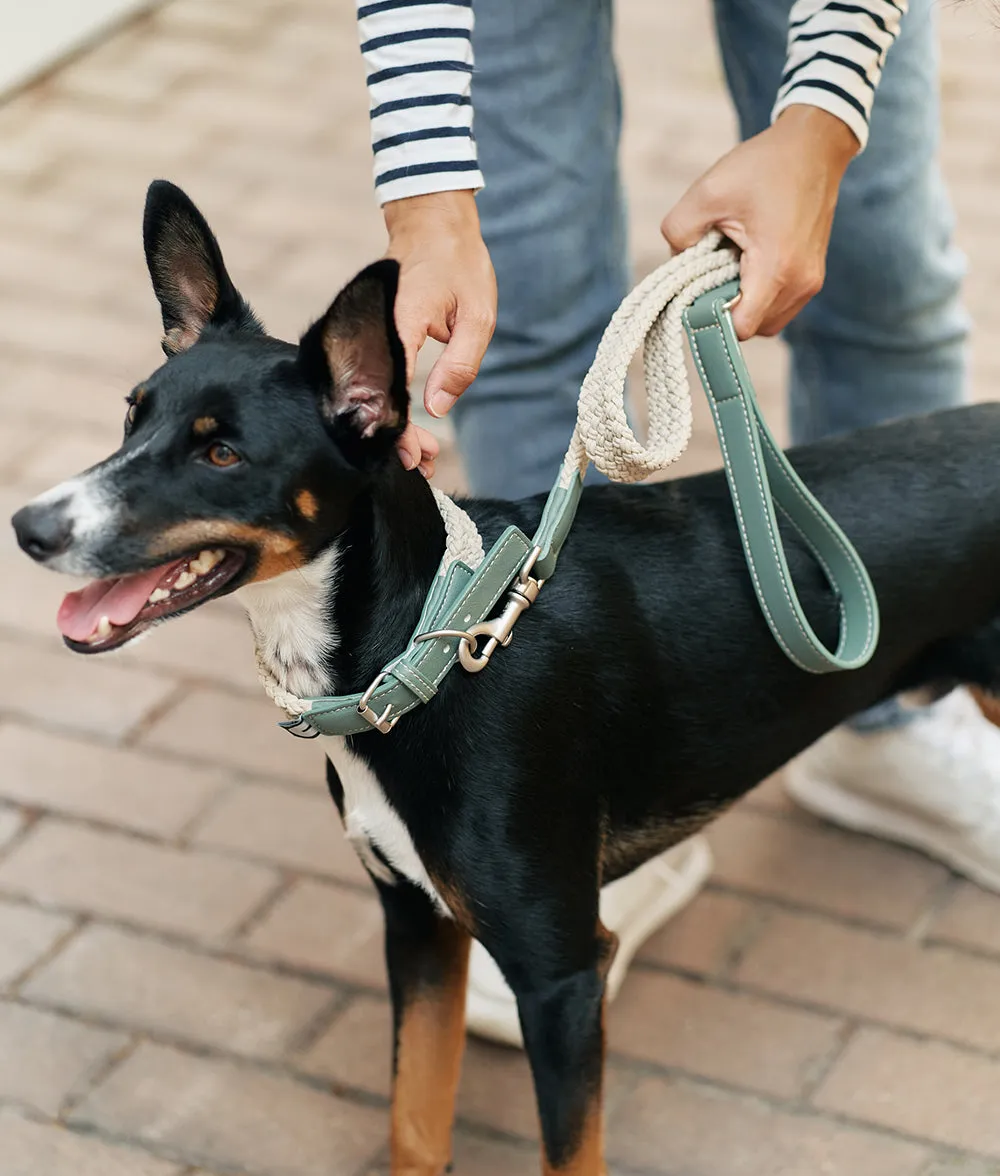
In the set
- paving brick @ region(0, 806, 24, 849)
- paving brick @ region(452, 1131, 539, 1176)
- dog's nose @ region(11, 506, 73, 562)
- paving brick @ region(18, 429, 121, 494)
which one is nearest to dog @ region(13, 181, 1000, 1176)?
dog's nose @ region(11, 506, 73, 562)

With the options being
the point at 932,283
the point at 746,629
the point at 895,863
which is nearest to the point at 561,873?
the point at 746,629

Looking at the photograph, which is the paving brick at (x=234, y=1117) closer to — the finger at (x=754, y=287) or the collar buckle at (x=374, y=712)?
the collar buckle at (x=374, y=712)

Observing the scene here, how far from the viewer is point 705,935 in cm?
282

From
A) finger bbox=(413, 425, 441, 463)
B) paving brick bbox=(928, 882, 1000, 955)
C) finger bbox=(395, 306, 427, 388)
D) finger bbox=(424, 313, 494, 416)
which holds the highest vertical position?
finger bbox=(395, 306, 427, 388)

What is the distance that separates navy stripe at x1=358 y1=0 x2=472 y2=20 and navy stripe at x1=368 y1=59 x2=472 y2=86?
0.07m

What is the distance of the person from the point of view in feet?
7.14

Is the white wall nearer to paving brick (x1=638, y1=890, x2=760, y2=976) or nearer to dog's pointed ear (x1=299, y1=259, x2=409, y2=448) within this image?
paving brick (x1=638, y1=890, x2=760, y2=976)

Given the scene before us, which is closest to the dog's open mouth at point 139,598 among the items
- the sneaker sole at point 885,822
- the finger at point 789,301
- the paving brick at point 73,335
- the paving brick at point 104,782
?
the finger at point 789,301

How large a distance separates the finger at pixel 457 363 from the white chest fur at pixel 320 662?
23 centimetres

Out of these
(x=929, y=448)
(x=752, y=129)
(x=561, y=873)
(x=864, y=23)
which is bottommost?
(x=561, y=873)

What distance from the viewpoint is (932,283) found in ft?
9.25

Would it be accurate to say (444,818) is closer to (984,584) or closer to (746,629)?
(746,629)

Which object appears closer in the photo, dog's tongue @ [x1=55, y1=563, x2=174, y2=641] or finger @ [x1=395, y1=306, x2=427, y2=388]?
dog's tongue @ [x1=55, y1=563, x2=174, y2=641]

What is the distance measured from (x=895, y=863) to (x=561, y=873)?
3.59 ft
